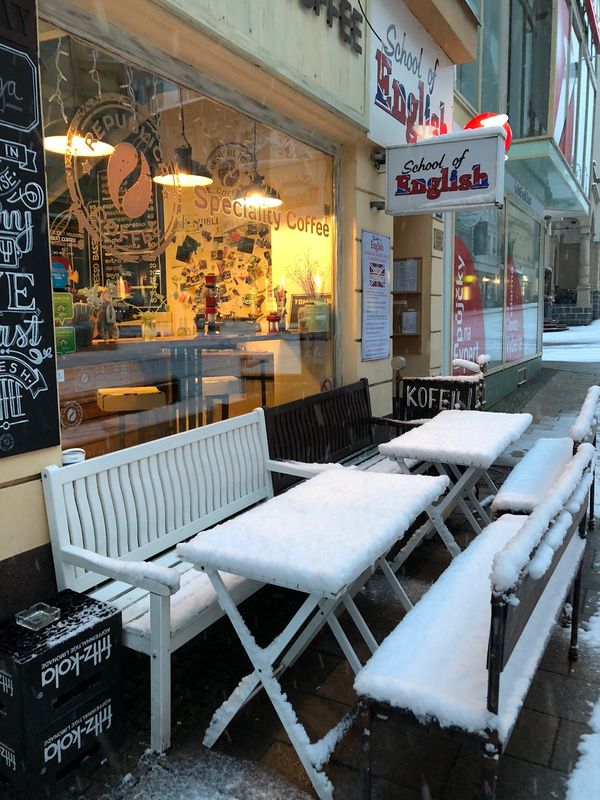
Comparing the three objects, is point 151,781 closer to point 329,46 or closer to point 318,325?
point 318,325

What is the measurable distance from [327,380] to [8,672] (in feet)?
13.0

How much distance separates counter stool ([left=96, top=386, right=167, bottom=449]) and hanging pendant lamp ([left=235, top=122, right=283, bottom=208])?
6.47 feet

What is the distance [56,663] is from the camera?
219 cm

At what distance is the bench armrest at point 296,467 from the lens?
378 centimetres

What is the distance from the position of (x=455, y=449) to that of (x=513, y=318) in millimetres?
8818

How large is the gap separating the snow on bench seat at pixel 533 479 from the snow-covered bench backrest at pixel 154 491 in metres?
1.40

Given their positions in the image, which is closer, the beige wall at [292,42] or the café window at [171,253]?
the beige wall at [292,42]

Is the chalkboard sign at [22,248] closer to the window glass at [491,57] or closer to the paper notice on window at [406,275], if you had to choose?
the paper notice on window at [406,275]

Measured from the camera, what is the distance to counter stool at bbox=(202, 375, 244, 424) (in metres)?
5.11

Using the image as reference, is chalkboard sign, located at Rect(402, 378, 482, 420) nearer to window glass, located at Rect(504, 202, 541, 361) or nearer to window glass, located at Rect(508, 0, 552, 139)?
window glass, located at Rect(504, 202, 541, 361)

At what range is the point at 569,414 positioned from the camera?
30.8 ft

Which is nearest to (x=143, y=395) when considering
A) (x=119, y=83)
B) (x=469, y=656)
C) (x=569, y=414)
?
(x=119, y=83)

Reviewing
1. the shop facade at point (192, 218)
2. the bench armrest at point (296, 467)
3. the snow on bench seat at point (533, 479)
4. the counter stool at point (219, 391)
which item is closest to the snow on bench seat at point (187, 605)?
the shop facade at point (192, 218)

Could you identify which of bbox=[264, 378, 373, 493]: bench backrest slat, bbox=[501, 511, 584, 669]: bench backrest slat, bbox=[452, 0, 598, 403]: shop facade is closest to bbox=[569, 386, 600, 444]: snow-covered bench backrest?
bbox=[501, 511, 584, 669]: bench backrest slat
